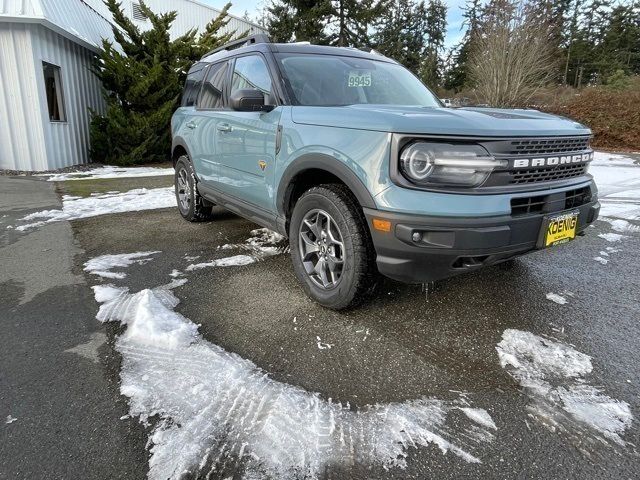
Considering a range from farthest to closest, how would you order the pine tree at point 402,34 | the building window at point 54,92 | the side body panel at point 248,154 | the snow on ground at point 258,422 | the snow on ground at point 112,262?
the pine tree at point 402,34 < the building window at point 54,92 < the snow on ground at point 112,262 < the side body panel at point 248,154 < the snow on ground at point 258,422

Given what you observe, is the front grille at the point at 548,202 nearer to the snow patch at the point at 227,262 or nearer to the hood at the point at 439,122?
the hood at the point at 439,122

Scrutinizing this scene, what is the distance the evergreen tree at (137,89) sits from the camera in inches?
405

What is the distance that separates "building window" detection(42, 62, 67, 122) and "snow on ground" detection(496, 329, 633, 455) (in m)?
10.5

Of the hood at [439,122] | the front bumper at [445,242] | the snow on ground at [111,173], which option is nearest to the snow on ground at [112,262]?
the hood at [439,122]

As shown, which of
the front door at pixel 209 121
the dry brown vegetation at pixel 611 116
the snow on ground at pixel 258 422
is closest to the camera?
the snow on ground at pixel 258 422

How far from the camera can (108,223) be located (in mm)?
5281

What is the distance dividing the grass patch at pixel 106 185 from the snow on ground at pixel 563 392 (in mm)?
7044

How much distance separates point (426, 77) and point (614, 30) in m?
19.3

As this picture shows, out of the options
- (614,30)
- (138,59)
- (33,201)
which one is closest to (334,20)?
(138,59)

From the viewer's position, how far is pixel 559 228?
2459 mm

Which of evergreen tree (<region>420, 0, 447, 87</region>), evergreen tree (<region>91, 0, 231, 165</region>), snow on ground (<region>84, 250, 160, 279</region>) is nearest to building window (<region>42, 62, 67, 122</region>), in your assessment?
evergreen tree (<region>91, 0, 231, 165</region>)

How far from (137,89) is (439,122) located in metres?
9.99

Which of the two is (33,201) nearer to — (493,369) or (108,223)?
(108,223)

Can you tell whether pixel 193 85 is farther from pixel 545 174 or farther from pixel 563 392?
pixel 563 392
